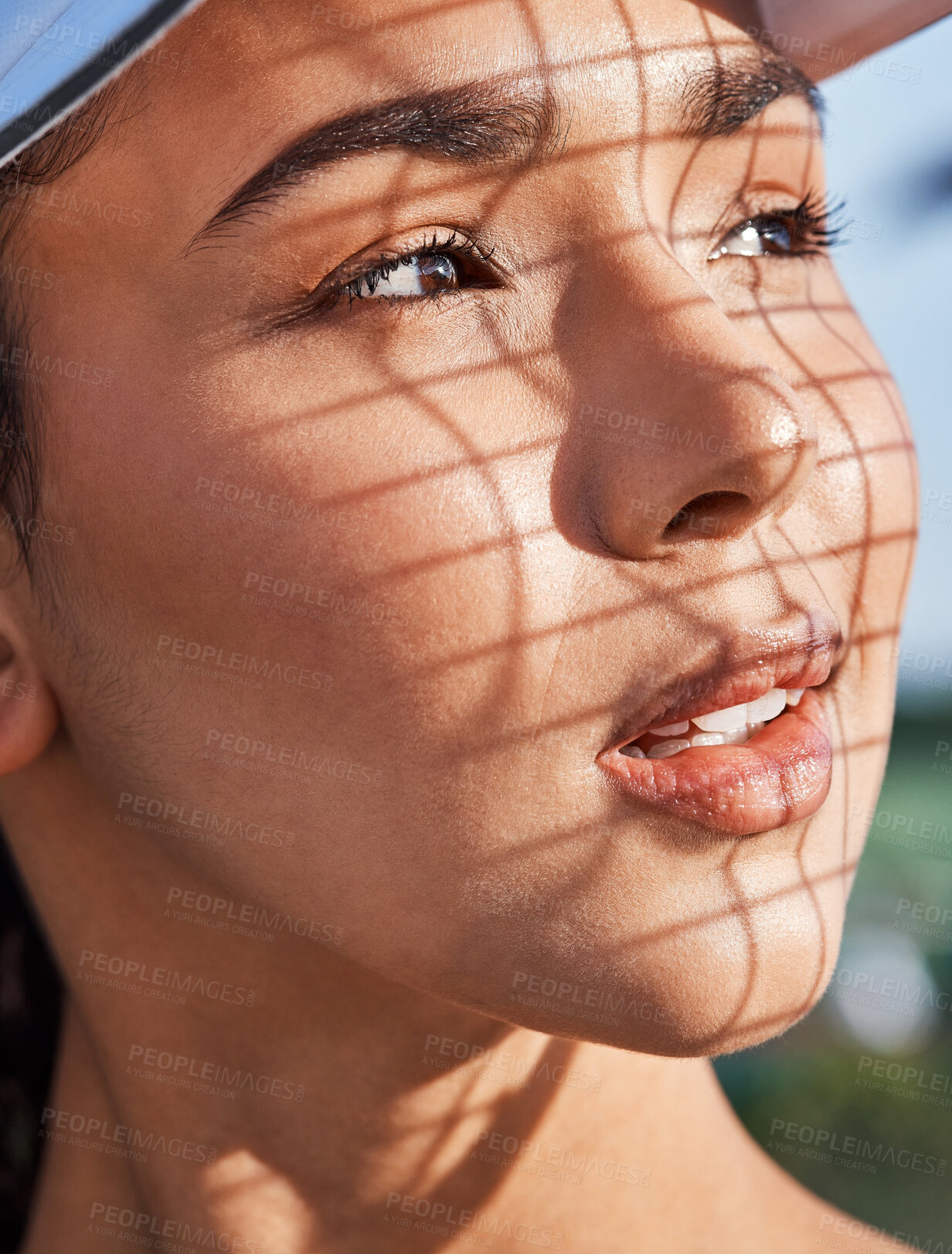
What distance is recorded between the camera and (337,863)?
800mm

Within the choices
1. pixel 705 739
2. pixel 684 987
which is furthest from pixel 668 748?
pixel 684 987

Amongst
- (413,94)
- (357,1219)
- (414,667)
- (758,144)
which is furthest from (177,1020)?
(758,144)

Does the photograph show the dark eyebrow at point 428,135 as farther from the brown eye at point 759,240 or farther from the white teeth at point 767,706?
the white teeth at point 767,706

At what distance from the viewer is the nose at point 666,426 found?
0.72 meters

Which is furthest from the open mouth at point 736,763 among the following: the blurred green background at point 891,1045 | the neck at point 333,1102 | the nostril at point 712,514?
the blurred green background at point 891,1045

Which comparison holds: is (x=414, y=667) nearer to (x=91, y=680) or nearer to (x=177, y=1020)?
(x=91, y=680)

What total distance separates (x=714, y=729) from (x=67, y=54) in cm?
65

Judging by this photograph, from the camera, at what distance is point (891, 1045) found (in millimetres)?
1568

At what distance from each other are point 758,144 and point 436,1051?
2.76ft

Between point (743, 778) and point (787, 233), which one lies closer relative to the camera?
point (743, 778)

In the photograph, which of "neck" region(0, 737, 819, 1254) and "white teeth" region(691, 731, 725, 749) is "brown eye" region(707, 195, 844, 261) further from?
"neck" region(0, 737, 819, 1254)

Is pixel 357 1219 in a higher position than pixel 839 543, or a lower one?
lower

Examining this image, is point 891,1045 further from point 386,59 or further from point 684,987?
point 386,59

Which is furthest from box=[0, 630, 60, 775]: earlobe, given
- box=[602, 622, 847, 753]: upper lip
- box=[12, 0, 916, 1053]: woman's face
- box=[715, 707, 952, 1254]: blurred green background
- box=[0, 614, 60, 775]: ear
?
box=[715, 707, 952, 1254]: blurred green background
